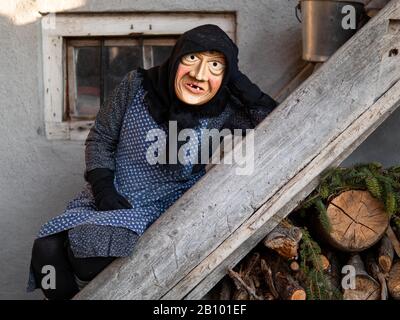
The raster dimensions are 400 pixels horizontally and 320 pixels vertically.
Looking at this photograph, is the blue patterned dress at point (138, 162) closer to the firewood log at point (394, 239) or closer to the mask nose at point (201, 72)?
the mask nose at point (201, 72)

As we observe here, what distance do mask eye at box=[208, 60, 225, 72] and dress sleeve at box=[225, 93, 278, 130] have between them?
22cm

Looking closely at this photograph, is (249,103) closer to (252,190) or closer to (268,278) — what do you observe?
(252,190)

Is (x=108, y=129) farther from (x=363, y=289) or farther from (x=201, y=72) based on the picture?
(x=363, y=289)

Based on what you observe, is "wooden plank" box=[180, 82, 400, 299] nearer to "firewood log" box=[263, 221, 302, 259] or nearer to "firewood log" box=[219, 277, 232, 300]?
"firewood log" box=[263, 221, 302, 259]

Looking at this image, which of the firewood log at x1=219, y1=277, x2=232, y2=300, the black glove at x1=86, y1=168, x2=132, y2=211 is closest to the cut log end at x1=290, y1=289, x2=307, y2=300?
the firewood log at x1=219, y1=277, x2=232, y2=300

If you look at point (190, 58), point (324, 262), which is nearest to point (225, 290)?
point (324, 262)

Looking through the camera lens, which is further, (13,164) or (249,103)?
(13,164)

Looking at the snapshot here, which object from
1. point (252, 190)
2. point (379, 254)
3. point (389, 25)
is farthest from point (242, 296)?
point (389, 25)

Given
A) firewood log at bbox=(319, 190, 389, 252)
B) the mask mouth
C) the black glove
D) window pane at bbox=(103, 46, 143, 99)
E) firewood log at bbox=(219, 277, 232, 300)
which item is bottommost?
firewood log at bbox=(219, 277, 232, 300)

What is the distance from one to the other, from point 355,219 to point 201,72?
99 centimetres

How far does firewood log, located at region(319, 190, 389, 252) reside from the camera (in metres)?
3.16

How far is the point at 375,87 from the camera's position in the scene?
119 inches

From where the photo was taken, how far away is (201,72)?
3.04 m

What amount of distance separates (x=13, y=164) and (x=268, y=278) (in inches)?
67.4
